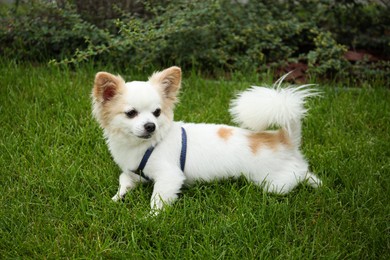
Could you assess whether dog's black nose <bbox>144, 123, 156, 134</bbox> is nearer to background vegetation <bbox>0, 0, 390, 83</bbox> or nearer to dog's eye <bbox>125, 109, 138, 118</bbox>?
dog's eye <bbox>125, 109, 138, 118</bbox>

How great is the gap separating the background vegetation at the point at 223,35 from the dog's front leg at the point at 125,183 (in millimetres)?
1757

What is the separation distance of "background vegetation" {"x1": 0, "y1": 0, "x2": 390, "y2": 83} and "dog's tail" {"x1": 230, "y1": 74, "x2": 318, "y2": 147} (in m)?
1.63

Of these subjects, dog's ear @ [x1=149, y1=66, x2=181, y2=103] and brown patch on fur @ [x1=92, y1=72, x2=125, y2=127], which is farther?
dog's ear @ [x1=149, y1=66, x2=181, y2=103]

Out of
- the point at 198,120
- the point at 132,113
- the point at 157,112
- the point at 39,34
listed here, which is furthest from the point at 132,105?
the point at 39,34

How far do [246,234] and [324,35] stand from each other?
2.79 m

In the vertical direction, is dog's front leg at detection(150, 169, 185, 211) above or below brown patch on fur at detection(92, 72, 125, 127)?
below

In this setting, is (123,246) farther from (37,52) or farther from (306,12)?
(306,12)

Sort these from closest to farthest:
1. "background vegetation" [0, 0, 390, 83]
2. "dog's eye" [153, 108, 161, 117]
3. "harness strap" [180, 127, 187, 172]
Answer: "dog's eye" [153, 108, 161, 117] < "harness strap" [180, 127, 187, 172] < "background vegetation" [0, 0, 390, 83]

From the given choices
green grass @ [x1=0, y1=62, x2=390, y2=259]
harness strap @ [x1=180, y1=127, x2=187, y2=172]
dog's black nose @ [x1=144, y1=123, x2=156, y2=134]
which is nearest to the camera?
green grass @ [x1=0, y1=62, x2=390, y2=259]

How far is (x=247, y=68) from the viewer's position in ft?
14.8

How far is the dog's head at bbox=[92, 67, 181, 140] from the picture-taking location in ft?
8.11

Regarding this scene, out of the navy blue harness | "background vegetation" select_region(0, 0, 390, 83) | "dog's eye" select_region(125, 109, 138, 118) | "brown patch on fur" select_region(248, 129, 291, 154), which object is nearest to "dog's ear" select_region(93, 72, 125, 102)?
"dog's eye" select_region(125, 109, 138, 118)

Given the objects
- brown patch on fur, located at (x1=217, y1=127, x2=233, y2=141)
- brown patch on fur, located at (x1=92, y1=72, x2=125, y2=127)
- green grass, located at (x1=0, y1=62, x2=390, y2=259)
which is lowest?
green grass, located at (x1=0, y1=62, x2=390, y2=259)

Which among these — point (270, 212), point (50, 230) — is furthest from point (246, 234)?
point (50, 230)
